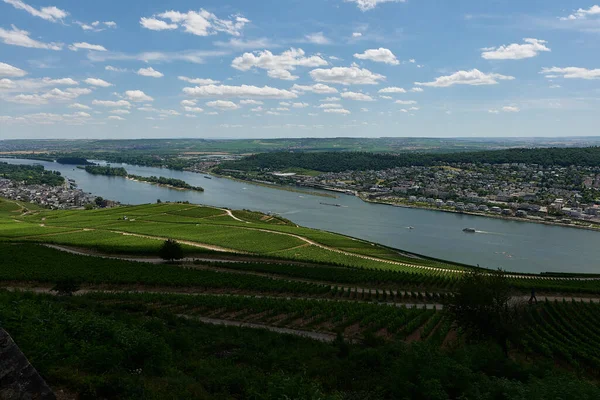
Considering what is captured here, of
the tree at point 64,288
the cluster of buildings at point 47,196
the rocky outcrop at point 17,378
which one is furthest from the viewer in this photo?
the cluster of buildings at point 47,196

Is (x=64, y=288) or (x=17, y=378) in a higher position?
(x=17, y=378)

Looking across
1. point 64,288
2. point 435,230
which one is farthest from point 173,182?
point 64,288

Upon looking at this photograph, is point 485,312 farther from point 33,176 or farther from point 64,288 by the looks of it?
point 33,176

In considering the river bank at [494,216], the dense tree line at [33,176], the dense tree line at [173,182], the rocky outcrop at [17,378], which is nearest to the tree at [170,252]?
the rocky outcrop at [17,378]

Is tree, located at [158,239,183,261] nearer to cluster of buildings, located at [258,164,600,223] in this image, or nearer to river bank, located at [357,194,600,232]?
river bank, located at [357,194,600,232]

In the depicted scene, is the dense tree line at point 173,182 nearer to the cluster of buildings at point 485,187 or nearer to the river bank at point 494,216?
the cluster of buildings at point 485,187

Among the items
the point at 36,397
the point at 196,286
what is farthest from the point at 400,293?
the point at 36,397
